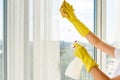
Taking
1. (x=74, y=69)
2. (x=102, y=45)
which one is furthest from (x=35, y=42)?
(x=102, y=45)

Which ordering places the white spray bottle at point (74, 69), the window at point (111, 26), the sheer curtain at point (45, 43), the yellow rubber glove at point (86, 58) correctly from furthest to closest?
the window at point (111, 26), the white spray bottle at point (74, 69), the sheer curtain at point (45, 43), the yellow rubber glove at point (86, 58)

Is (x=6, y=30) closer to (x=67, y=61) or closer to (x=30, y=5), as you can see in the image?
(x=30, y=5)

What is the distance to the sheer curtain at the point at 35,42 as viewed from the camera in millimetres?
1640

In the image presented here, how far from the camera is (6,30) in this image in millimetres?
1677

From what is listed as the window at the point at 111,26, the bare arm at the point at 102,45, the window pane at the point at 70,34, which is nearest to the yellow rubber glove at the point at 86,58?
the bare arm at the point at 102,45

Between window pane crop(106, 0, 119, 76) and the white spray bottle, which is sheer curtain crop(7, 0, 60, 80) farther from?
window pane crop(106, 0, 119, 76)

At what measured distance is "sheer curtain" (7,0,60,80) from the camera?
164cm

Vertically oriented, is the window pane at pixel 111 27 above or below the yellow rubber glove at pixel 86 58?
above

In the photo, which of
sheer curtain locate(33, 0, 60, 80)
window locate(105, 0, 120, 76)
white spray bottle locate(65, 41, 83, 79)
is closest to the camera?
sheer curtain locate(33, 0, 60, 80)

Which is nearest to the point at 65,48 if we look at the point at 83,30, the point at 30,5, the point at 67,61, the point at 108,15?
the point at 67,61

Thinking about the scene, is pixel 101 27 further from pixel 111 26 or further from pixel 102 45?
pixel 102 45

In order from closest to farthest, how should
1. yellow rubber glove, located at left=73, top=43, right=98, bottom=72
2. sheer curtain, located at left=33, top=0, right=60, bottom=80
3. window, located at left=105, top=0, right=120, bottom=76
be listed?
yellow rubber glove, located at left=73, top=43, right=98, bottom=72 → sheer curtain, located at left=33, top=0, right=60, bottom=80 → window, located at left=105, top=0, right=120, bottom=76

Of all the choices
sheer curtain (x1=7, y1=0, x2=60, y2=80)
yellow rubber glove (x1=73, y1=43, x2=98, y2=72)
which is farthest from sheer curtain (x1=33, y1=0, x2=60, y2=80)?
yellow rubber glove (x1=73, y1=43, x2=98, y2=72)

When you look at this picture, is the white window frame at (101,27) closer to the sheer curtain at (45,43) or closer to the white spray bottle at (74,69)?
the white spray bottle at (74,69)
